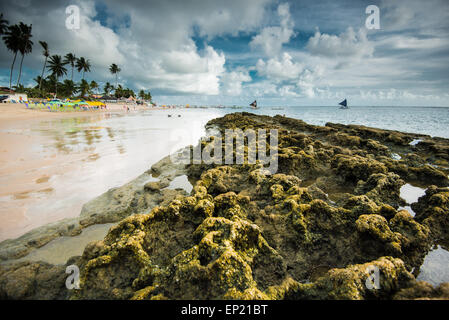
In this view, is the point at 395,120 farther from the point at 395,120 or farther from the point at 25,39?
the point at 25,39

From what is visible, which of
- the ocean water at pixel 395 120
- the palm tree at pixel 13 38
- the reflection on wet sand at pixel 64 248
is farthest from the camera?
the palm tree at pixel 13 38

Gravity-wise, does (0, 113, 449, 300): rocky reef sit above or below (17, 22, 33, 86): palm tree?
below

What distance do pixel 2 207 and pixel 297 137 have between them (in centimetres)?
1300

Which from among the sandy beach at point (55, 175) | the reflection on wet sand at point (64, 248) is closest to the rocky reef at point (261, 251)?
the reflection on wet sand at point (64, 248)

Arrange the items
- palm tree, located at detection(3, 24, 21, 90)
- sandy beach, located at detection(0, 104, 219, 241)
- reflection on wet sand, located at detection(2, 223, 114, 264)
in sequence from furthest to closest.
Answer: palm tree, located at detection(3, 24, 21, 90) → sandy beach, located at detection(0, 104, 219, 241) → reflection on wet sand, located at detection(2, 223, 114, 264)

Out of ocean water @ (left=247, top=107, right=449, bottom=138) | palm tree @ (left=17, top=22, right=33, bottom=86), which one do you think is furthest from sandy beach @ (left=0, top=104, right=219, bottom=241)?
palm tree @ (left=17, top=22, right=33, bottom=86)

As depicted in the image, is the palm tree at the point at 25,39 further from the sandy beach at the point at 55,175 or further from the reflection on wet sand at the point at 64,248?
the reflection on wet sand at the point at 64,248

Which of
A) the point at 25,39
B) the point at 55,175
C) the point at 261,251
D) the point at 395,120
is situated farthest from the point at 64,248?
the point at 25,39

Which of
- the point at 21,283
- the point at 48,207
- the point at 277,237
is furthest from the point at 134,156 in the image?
the point at 277,237

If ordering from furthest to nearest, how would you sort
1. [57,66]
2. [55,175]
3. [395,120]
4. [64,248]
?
[57,66]
[395,120]
[55,175]
[64,248]

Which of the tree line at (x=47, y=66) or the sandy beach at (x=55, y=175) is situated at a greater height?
the tree line at (x=47, y=66)

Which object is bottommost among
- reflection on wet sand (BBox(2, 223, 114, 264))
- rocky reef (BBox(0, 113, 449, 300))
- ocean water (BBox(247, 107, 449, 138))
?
reflection on wet sand (BBox(2, 223, 114, 264))

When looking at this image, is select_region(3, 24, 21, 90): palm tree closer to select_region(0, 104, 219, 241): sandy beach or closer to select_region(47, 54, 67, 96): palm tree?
select_region(47, 54, 67, 96): palm tree

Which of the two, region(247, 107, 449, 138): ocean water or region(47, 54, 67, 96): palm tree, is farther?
region(47, 54, 67, 96): palm tree
